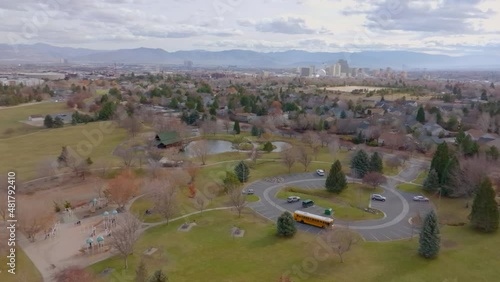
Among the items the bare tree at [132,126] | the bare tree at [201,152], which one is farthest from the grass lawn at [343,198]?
the bare tree at [132,126]

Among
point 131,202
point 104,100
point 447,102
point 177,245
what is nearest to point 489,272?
point 177,245

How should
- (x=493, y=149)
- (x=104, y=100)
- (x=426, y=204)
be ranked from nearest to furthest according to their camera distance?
(x=426, y=204) → (x=493, y=149) → (x=104, y=100)

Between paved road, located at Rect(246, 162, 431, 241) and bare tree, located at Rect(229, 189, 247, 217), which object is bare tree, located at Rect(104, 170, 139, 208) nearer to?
bare tree, located at Rect(229, 189, 247, 217)

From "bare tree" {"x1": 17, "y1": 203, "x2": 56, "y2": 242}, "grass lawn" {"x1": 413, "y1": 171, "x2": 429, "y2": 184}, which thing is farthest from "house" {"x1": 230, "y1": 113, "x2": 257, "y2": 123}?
"bare tree" {"x1": 17, "y1": 203, "x2": 56, "y2": 242}

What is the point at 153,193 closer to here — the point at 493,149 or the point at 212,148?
the point at 212,148

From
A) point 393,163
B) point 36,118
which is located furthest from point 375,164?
point 36,118

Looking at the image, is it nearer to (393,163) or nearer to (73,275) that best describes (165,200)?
(73,275)
